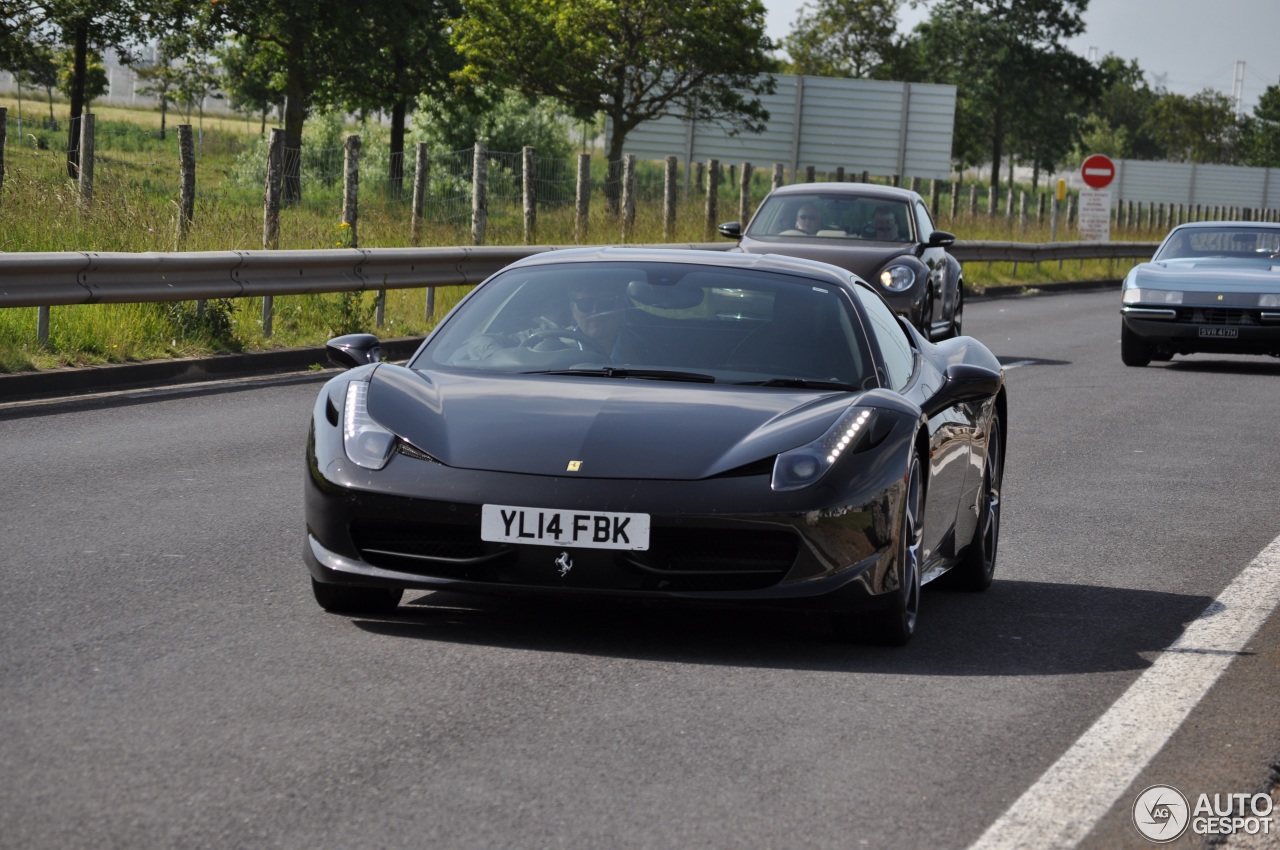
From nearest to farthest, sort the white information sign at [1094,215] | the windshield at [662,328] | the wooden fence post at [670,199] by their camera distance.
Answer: the windshield at [662,328] < the wooden fence post at [670,199] < the white information sign at [1094,215]

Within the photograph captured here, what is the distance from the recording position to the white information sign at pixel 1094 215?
42.5 meters

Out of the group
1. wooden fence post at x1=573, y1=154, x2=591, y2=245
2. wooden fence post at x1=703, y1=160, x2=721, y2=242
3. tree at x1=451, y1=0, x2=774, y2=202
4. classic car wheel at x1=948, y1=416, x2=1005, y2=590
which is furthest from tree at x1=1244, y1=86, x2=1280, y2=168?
classic car wheel at x1=948, y1=416, x2=1005, y2=590

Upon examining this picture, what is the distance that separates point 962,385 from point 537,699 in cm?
248

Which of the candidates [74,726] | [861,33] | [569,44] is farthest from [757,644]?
[861,33]

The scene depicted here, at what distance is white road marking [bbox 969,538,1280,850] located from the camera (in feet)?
13.4

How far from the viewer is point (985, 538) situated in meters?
7.16

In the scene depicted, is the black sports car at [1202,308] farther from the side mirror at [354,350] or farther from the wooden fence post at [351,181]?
the side mirror at [354,350]

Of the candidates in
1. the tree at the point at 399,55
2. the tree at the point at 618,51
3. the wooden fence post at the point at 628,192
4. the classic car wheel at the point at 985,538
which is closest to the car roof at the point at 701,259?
the classic car wheel at the point at 985,538

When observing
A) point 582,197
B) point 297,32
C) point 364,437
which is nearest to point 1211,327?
point 582,197

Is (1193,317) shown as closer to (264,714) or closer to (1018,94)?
(264,714)

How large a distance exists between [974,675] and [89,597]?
2.85m

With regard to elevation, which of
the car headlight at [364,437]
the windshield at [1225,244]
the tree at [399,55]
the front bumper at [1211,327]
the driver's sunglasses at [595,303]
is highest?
the tree at [399,55]

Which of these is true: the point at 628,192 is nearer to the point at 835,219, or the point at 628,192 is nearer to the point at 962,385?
the point at 835,219

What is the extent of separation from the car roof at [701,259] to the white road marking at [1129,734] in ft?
5.99
